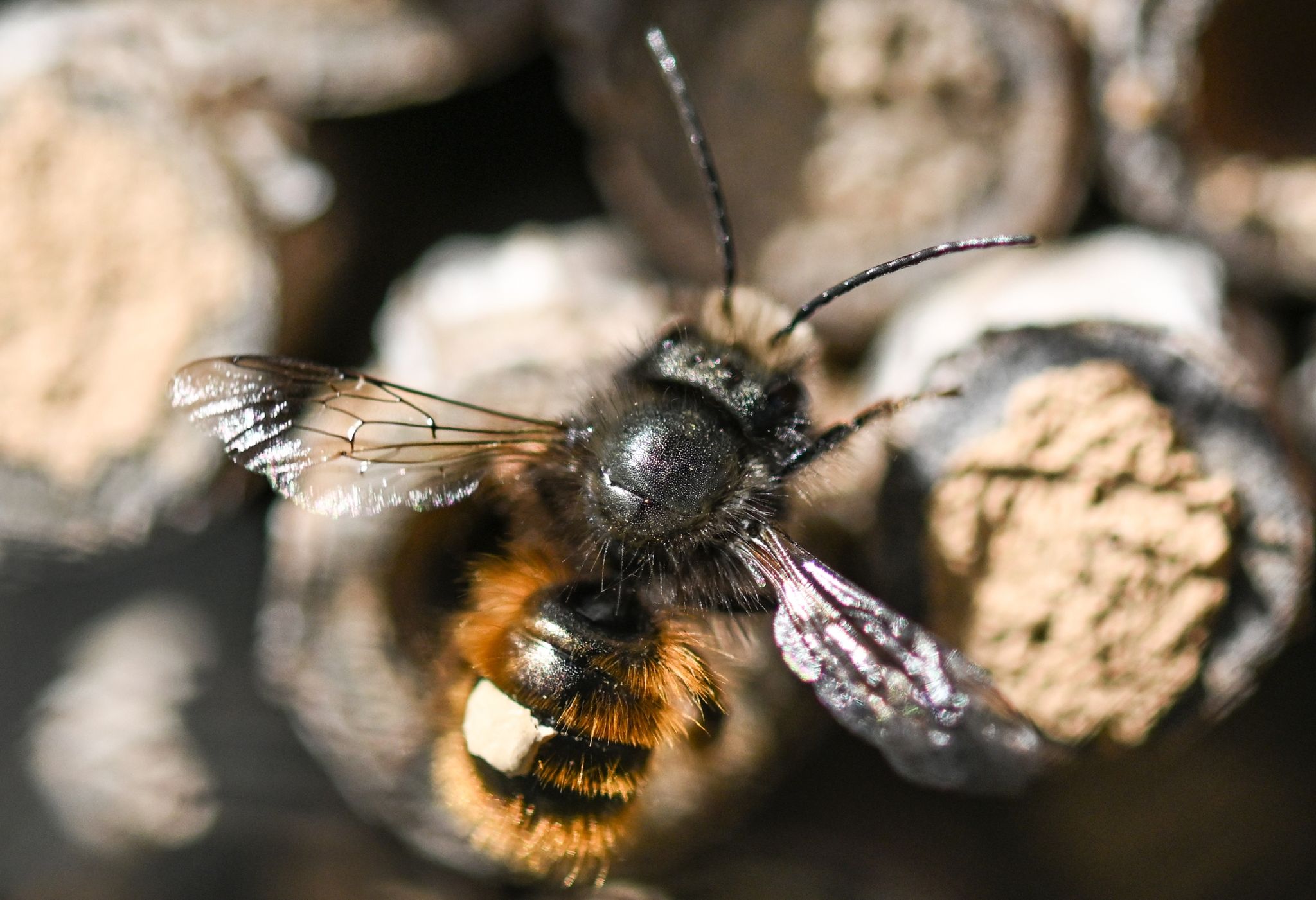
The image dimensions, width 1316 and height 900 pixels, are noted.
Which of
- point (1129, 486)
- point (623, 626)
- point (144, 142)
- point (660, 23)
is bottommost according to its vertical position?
point (623, 626)

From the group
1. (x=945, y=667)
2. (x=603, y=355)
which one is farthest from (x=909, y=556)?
(x=603, y=355)

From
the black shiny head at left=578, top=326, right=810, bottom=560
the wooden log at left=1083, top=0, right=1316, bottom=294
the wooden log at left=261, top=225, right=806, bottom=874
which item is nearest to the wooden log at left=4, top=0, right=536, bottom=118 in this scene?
the wooden log at left=261, top=225, right=806, bottom=874

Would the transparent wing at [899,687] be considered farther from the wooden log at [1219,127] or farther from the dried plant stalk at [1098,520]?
the wooden log at [1219,127]

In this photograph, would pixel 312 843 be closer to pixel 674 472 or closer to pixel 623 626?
pixel 623 626

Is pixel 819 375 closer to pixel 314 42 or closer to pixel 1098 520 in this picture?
pixel 1098 520

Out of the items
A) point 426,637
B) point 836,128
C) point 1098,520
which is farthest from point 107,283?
point 1098,520

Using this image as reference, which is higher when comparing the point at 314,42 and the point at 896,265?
the point at 314,42
